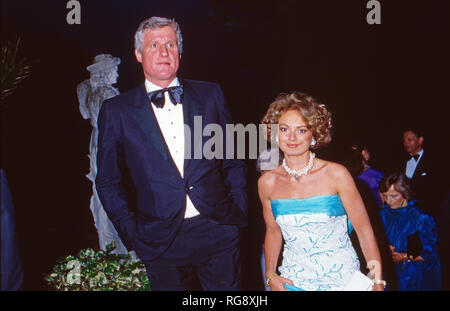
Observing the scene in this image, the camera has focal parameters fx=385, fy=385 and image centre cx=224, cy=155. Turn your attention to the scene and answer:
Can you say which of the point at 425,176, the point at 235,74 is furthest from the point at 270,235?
the point at 425,176

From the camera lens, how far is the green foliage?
2.91 meters

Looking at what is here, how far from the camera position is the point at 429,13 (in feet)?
19.6

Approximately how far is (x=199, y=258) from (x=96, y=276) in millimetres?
1128

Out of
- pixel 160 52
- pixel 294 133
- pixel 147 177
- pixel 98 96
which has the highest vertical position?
pixel 160 52

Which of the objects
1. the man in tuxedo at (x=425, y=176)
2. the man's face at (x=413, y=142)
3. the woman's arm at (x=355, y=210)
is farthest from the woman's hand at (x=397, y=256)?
the man's face at (x=413, y=142)

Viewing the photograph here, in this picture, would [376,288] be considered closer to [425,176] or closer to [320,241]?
[320,241]

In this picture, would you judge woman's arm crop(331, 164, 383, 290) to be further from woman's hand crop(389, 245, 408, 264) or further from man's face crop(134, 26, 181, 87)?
woman's hand crop(389, 245, 408, 264)

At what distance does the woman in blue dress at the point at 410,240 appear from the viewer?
3348mm

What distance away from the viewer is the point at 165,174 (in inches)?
84.4

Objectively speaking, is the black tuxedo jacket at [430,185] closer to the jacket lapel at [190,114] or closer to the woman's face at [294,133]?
the woman's face at [294,133]

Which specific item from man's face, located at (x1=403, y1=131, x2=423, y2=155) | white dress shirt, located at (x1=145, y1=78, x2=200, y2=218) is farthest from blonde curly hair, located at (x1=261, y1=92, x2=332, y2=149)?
man's face, located at (x1=403, y1=131, x2=423, y2=155)

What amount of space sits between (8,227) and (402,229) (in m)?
3.12

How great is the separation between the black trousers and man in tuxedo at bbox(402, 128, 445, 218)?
3.26 m

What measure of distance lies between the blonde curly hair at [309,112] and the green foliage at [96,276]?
164 centimetres
